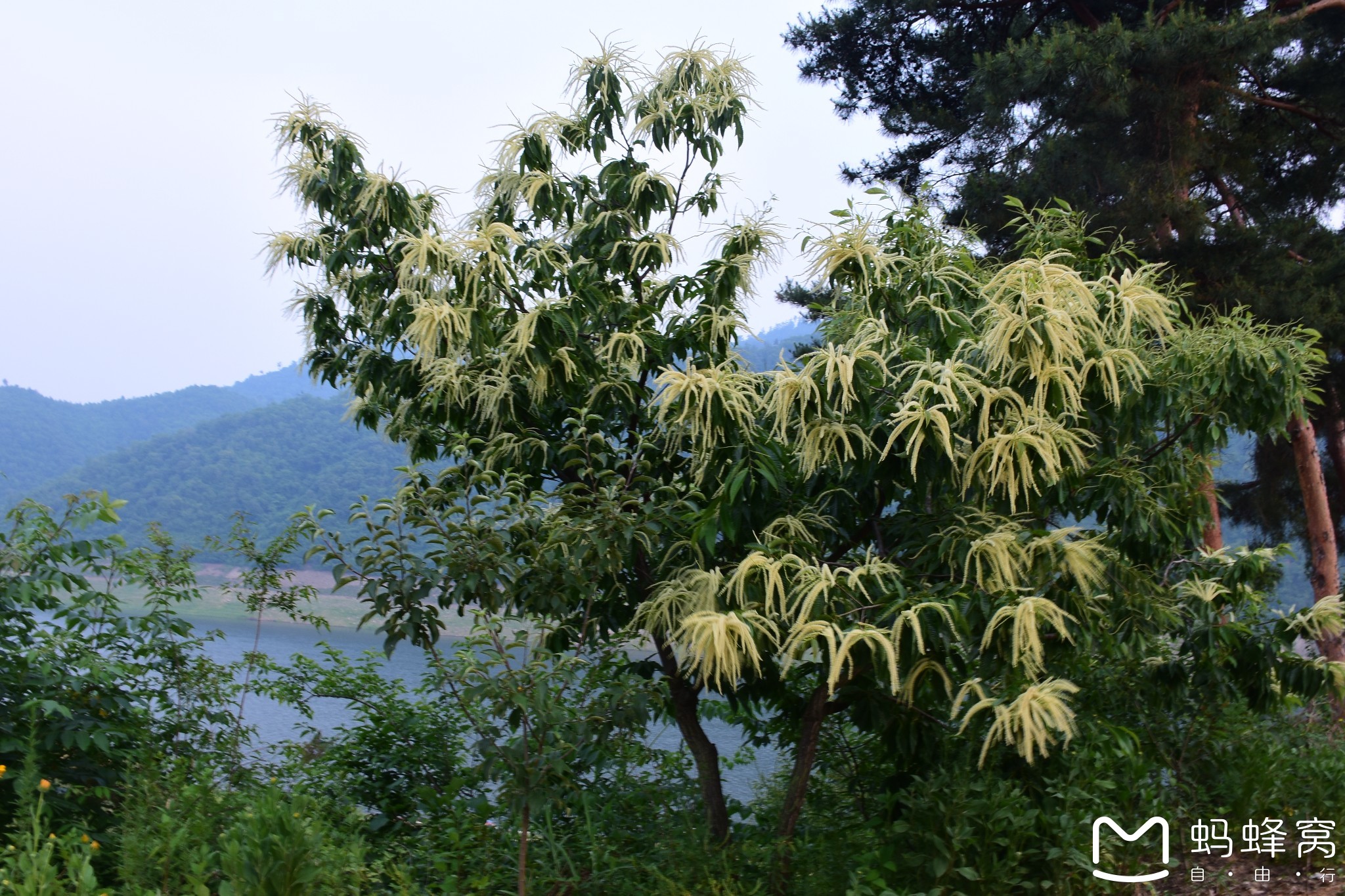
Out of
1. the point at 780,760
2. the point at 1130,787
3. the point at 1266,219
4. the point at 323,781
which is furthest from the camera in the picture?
the point at 1266,219

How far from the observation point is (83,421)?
83.0 ft

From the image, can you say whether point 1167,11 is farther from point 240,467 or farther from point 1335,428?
point 240,467

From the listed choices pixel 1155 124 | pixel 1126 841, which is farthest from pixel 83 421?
pixel 1126 841

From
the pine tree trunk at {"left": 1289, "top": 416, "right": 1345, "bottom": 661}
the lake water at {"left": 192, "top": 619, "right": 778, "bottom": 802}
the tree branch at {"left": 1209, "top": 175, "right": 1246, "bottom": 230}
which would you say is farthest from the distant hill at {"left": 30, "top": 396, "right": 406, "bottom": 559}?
the pine tree trunk at {"left": 1289, "top": 416, "right": 1345, "bottom": 661}

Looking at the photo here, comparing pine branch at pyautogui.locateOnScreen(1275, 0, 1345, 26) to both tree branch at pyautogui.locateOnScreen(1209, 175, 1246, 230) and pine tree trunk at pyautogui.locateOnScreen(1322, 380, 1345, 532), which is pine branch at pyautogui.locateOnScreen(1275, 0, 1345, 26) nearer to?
tree branch at pyautogui.locateOnScreen(1209, 175, 1246, 230)

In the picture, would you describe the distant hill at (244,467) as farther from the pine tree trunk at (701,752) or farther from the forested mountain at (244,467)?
the pine tree trunk at (701,752)

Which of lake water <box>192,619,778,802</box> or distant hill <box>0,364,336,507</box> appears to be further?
distant hill <box>0,364,336,507</box>

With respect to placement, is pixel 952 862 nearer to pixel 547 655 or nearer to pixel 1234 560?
pixel 547 655

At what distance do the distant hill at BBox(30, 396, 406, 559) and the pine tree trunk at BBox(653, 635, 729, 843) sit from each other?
7.18 meters

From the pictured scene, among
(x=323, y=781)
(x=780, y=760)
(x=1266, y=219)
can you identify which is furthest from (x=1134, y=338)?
(x=1266, y=219)

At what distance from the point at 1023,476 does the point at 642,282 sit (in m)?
1.81

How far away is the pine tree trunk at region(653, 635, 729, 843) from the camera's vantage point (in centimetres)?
337

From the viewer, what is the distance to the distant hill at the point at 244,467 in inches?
444

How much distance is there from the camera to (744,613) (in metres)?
2.31
